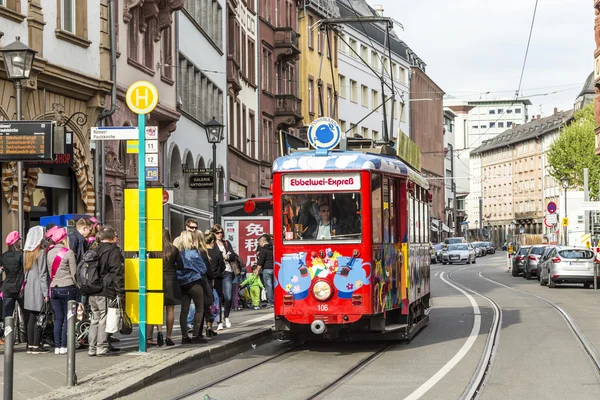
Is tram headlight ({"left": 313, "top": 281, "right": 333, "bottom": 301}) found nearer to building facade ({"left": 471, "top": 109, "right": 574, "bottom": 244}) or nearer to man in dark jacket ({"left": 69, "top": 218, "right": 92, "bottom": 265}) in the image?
man in dark jacket ({"left": 69, "top": 218, "right": 92, "bottom": 265})

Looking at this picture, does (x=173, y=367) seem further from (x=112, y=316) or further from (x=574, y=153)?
(x=574, y=153)

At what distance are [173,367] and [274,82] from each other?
4463cm

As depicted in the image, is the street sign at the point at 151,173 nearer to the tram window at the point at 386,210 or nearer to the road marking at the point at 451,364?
the tram window at the point at 386,210

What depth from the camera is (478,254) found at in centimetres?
10956

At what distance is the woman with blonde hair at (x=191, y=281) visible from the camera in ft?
57.0

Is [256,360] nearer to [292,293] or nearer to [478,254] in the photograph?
[292,293]

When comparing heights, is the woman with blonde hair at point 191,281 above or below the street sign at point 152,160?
below

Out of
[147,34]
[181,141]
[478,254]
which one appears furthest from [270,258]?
[478,254]

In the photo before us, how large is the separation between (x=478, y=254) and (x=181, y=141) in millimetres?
75150

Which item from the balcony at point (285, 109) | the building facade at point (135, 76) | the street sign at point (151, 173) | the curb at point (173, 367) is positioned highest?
the balcony at point (285, 109)

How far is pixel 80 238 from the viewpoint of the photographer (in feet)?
55.1

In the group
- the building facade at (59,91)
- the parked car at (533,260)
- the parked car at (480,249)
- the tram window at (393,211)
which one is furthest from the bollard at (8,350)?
the parked car at (480,249)

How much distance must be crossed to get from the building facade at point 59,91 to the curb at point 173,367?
6.00 meters

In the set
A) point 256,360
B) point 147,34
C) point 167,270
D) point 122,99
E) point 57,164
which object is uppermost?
point 147,34
